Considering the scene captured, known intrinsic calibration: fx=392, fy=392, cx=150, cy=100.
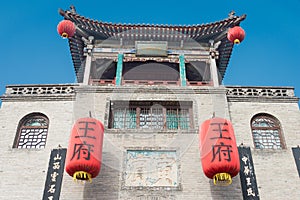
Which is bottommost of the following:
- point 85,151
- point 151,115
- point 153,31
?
point 85,151

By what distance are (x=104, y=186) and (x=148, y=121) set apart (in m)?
2.85

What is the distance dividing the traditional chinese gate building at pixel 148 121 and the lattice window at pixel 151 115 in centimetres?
3

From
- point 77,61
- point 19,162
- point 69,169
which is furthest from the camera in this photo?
point 77,61

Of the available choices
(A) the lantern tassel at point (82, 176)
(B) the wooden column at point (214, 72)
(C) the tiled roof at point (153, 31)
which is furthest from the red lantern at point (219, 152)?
(C) the tiled roof at point (153, 31)

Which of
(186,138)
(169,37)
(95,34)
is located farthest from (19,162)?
(169,37)

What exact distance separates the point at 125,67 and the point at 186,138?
467 cm

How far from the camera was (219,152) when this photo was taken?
33.1ft

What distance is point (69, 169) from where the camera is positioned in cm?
985

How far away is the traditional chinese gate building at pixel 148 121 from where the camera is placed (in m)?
10.8

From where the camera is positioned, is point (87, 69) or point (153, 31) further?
point (153, 31)

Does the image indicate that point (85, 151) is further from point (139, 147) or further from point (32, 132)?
point (32, 132)

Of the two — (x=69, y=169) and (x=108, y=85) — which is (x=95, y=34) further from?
(x=69, y=169)

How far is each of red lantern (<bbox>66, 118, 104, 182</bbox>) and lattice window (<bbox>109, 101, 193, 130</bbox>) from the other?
2.00 metres

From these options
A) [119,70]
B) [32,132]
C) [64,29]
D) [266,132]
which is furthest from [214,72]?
[32,132]
